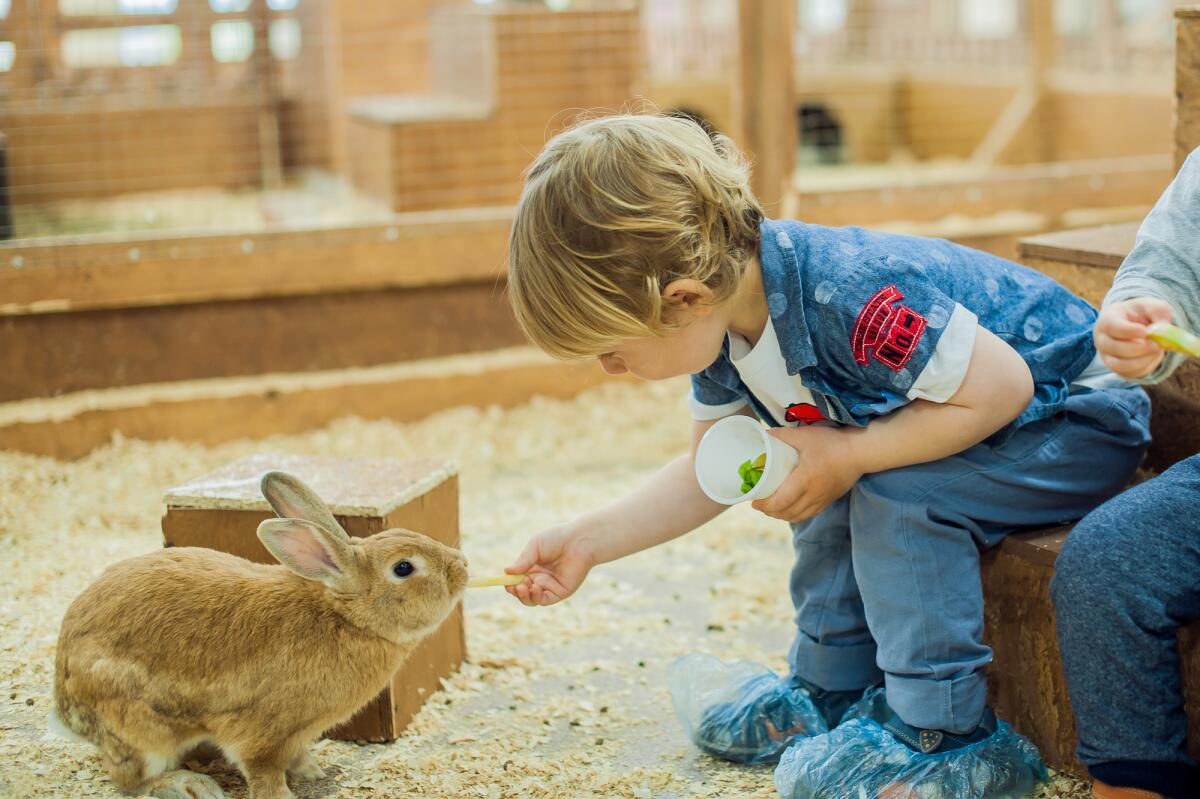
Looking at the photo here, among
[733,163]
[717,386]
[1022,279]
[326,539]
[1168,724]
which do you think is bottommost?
[1168,724]

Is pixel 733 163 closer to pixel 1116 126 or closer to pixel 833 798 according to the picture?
pixel 833 798

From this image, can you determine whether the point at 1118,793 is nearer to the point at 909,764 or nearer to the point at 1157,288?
the point at 909,764

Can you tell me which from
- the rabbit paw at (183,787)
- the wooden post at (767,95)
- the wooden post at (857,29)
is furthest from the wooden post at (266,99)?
the rabbit paw at (183,787)

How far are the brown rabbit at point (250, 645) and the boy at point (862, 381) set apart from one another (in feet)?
0.72

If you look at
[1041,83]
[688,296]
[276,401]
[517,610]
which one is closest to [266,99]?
[276,401]

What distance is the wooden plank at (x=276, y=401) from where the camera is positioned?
10.8 feet

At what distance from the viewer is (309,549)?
1.67 m

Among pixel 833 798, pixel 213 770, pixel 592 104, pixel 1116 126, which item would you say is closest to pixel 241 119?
pixel 592 104

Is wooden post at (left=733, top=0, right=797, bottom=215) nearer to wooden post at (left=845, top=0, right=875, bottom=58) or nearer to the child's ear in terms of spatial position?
the child's ear

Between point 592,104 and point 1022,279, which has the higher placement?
point 592,104

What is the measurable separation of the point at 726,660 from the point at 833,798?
1.88ft

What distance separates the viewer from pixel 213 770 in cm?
182

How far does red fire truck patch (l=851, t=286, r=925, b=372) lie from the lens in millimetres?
1571

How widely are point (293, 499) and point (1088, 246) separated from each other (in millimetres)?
1373
